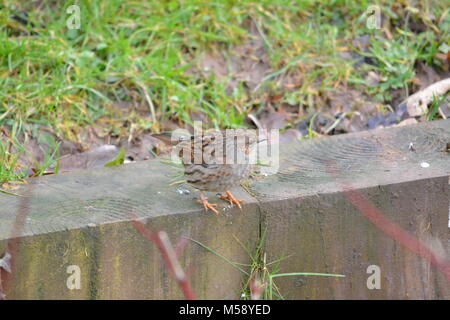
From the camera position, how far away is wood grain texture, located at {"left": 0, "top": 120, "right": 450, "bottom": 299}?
2939 mm

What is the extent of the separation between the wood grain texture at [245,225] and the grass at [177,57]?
1134 mm

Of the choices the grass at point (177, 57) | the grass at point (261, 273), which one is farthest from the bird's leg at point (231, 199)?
the grass at point (177, 57)

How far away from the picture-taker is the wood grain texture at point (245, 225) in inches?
116

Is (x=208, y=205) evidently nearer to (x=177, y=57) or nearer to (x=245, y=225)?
(x=245, y=225)

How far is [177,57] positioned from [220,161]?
6.77 ft

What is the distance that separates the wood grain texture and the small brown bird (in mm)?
101

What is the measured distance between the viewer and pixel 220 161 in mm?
3164
